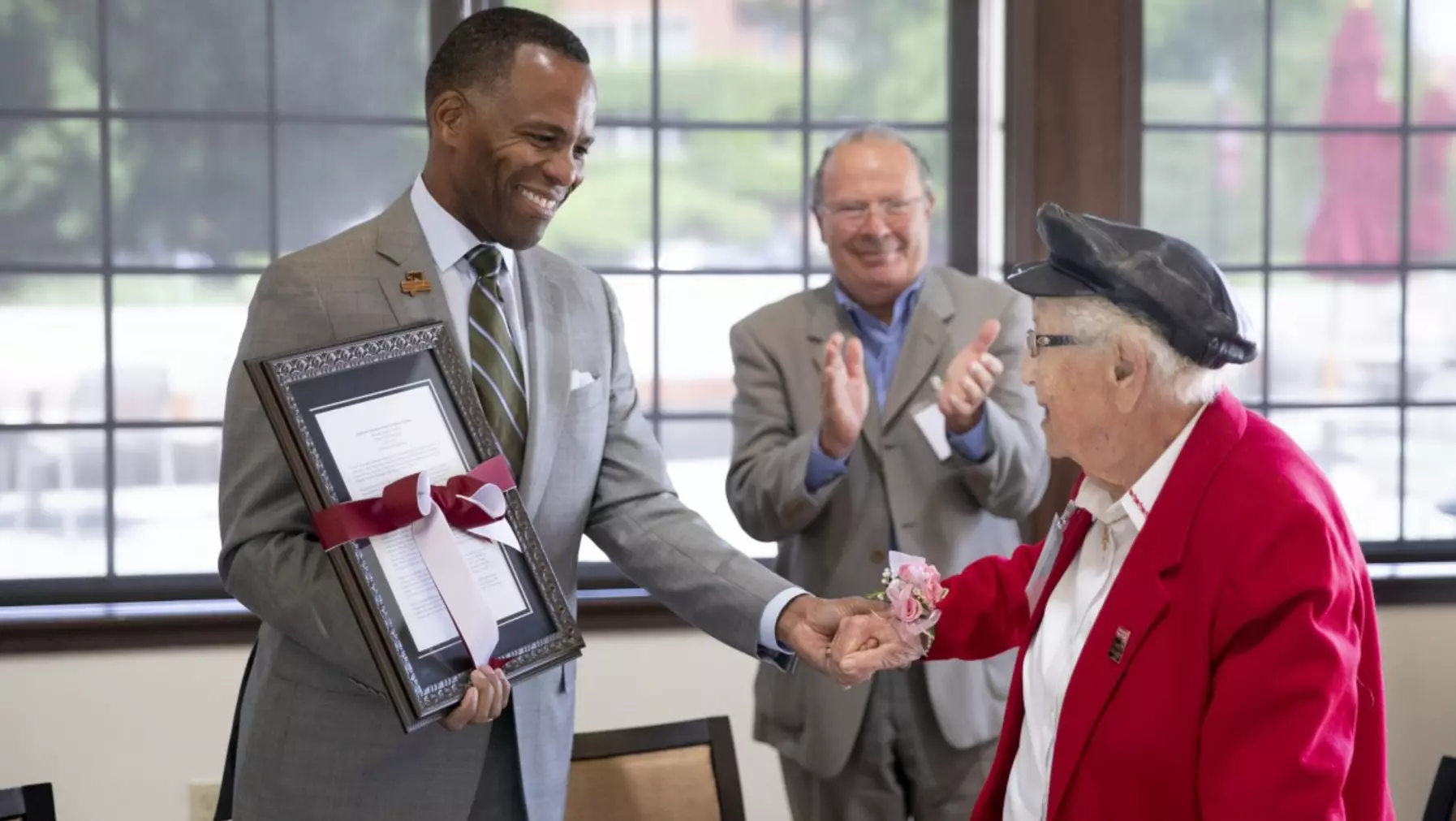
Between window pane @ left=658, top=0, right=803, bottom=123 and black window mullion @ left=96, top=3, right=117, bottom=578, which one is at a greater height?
window pane @ left=658, top=0, right=803, bottom=123

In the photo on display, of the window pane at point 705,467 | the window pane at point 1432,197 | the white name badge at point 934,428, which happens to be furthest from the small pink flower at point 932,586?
the window pane at point 1432,197

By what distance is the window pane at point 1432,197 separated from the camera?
4.02 meters

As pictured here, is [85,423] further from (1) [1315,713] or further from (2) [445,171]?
(1) [1315,713]

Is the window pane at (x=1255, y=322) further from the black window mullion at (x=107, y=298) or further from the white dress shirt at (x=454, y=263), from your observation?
the black window mullion at (x=107, y=298)

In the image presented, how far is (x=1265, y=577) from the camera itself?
1566 mm

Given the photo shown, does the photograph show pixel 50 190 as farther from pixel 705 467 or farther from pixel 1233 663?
pixel 1233 663

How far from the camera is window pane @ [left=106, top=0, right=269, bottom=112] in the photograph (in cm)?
356

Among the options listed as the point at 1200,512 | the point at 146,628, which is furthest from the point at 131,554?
the point at 1200,512

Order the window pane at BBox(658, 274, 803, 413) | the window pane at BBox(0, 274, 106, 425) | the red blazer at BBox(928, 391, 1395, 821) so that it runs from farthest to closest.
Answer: the window pane at BBox(658, 274, 803, 413), the window pane at BBox(0, 274, 106, 425), the red blazer at BBox(928, 391, 1395, 821)

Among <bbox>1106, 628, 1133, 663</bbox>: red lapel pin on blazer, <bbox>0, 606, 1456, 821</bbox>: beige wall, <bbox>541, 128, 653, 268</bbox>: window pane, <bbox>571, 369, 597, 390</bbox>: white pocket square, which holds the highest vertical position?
<bbox>541, 128, 653, 268</bbox>: window pane

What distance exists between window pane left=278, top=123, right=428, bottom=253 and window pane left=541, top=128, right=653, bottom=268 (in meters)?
0.42

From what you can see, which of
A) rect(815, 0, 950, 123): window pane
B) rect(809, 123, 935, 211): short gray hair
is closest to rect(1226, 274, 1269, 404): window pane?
rect(815, 0, 950, 123): window pane

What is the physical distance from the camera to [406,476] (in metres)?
1.74

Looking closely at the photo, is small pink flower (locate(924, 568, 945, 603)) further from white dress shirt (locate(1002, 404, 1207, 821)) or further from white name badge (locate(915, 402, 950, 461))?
white name badge (locate(915, 402, 950, 461))
